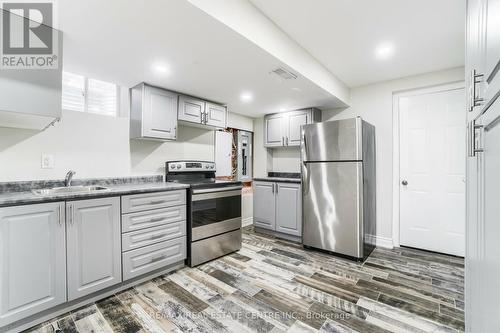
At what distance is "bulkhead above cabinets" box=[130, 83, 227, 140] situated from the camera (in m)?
2.58

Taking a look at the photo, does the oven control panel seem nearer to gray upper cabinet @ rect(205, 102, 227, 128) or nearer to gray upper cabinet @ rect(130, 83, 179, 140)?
gray upper cabinet @ rect(130, 83, 179, 140)

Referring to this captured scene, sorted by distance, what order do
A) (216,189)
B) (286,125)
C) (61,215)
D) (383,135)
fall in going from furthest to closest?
(286,125) < (383,135) < (216,189) < (61,215)

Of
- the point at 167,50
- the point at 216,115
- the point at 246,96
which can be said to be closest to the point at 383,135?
the point at 246,96

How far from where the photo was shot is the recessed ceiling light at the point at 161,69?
7.20 ft

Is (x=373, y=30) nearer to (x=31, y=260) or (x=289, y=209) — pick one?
(x=289, y=209)

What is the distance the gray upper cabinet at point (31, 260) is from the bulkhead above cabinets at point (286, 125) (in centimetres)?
308

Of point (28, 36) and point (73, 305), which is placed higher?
point (28, 36)

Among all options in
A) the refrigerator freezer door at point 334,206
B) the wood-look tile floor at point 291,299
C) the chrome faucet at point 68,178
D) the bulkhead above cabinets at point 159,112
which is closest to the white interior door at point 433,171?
the wood-look tile floor at point 291,299

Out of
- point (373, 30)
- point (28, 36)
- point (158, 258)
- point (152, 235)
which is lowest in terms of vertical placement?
point (158, 258)

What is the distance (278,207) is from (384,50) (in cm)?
244

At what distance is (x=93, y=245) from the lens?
74.5 inches

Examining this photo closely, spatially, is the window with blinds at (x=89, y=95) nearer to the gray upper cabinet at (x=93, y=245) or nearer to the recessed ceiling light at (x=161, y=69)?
the recessed ceiling light at (x=161, y=69)

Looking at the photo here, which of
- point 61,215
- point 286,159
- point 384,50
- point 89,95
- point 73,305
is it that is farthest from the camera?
point 286,159

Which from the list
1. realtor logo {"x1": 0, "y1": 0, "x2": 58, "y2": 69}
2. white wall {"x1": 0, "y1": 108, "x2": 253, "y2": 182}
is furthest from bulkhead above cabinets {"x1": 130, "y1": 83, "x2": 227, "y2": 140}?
realtor logo {"x1": 0, "y1": 0, "x2": 58, "y2": 69}
